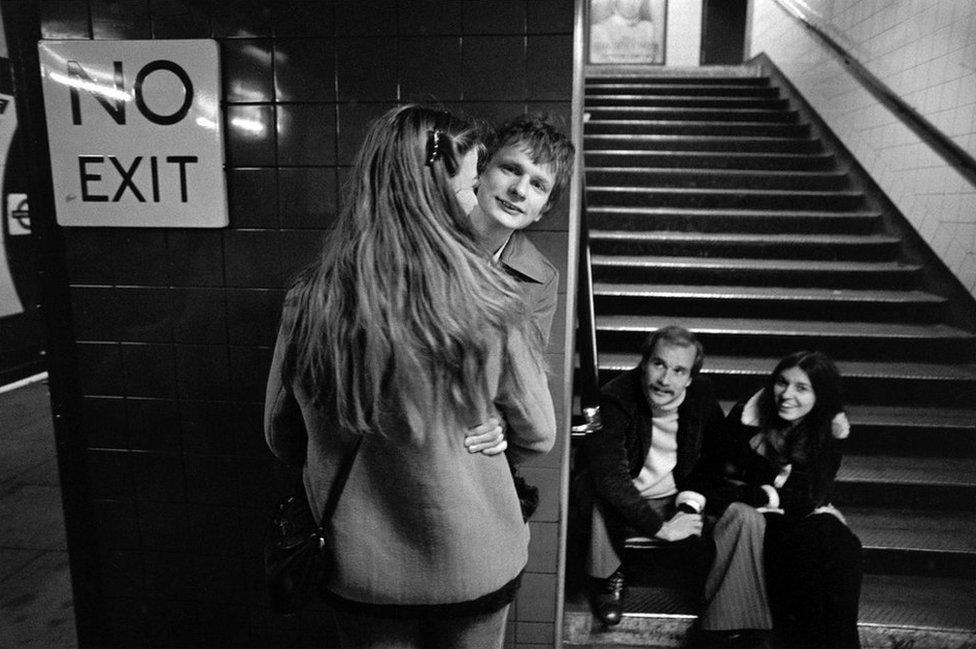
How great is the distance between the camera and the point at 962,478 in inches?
112

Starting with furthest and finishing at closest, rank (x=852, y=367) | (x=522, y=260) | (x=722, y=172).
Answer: (x=722, y=172) → (x=852, y=367) → (x=522, y=260)

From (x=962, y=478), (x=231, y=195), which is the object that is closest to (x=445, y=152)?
(x=231, y=195)

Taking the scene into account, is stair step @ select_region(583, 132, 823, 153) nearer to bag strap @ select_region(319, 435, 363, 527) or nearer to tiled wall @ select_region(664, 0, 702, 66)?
bag strap @ select_region(319, 435, 363, 527)

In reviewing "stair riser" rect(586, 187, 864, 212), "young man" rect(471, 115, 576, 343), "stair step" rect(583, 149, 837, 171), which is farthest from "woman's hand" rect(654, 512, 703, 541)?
"stair step" rect(583, 149, 837, 171)

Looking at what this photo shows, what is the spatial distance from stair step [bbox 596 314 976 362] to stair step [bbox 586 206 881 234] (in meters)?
1.01

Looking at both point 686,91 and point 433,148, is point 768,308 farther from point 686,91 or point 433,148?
point 686,91

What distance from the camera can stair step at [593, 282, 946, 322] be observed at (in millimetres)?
3590

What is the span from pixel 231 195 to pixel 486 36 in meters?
1.00

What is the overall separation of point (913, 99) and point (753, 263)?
66.4 inches

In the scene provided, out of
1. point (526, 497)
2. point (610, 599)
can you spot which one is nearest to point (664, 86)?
point (610, 599)

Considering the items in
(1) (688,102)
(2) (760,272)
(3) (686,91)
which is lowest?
(2) (760,272)

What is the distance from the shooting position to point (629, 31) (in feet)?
31.1

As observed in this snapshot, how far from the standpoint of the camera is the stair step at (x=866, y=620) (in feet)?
7.73

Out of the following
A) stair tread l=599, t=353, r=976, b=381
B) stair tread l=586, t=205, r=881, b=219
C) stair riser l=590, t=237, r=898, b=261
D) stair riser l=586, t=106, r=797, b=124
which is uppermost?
stair riser l=586, t=106, r=797, b=124
